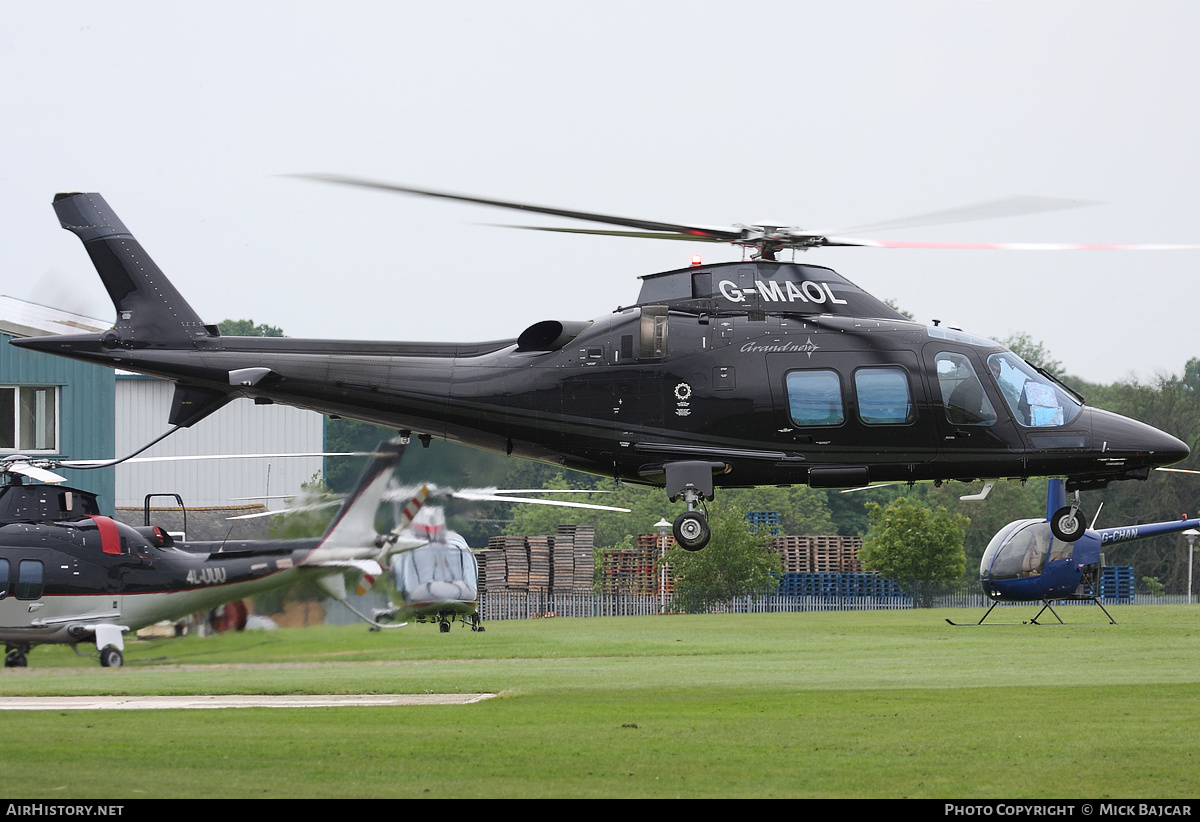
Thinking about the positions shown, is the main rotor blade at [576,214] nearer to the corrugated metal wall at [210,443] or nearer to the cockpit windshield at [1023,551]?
the cockpit windshield at [1023,551]

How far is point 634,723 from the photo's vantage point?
19250 mm

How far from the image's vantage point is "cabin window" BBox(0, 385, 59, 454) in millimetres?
40594

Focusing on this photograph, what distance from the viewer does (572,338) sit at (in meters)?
18.8

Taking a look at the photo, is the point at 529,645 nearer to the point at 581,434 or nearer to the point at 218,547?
the point at 218,547

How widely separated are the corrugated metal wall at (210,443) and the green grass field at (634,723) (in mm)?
17007

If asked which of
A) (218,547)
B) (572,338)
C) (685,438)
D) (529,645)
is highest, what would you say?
(572,338)

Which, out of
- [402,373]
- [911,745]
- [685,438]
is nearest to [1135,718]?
[911,745]

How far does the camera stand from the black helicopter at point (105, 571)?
990 inches

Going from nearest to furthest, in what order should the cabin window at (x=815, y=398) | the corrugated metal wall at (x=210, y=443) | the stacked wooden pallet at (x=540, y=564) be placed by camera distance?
the cabin window at (x=815, y=398), the corrugated metal wall at (x=210, y=443), the stacked wooden pallet at (x=540, y=564)

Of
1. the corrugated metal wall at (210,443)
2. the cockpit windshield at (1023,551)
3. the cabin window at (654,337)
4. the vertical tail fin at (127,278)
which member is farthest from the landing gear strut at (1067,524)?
the corrugated metal wall at (210,443)

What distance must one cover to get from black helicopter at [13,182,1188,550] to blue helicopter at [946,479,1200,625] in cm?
2344

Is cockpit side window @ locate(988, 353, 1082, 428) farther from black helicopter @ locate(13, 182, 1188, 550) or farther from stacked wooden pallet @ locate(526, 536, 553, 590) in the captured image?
stacked wooden pallet @ locate(526, 536, 553, 590)

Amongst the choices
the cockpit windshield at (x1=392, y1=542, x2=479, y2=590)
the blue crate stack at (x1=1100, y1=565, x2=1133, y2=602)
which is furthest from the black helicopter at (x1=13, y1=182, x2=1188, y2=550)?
the blue crate stack at (x1=1100, y1=565, x2=1133, y2=602)
